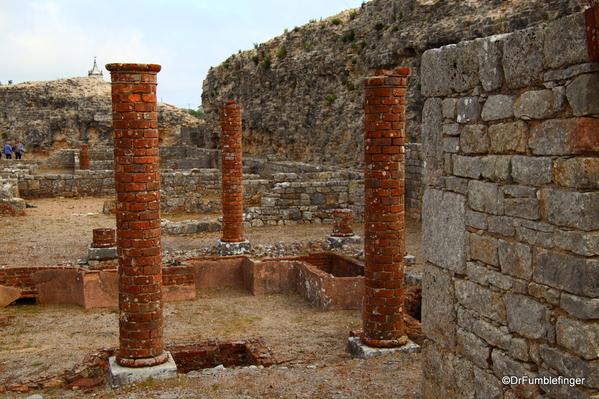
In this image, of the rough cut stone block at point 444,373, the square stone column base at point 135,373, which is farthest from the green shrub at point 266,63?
the rough cut stone block at point 444,373

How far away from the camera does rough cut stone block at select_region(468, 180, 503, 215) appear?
13.0 feet

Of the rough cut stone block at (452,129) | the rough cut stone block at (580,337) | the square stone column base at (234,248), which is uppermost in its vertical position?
the rough cut stone block at (452,129)

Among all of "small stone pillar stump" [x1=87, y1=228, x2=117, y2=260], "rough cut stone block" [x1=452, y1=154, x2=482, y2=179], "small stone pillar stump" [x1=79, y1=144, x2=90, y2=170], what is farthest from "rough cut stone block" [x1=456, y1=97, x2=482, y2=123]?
"small stone pillar stump" [x1=79, y1=144, x2=90, y2=170]

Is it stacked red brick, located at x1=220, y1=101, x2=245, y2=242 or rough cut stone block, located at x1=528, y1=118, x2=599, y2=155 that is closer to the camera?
rough cut stone block, located at x1=528, y1=118, x2=599, y2=155

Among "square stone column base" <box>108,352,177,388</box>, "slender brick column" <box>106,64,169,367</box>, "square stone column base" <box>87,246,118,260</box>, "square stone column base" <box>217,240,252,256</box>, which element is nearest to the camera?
"square stone column base" <box>108,352,177,388</box>

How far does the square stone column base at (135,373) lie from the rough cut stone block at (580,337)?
440 centimetres

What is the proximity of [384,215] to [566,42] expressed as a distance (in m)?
4.09

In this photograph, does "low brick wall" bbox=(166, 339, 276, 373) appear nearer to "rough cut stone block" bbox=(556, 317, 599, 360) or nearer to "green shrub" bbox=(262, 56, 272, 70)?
"rough cut stone block" bbox=(556, 317, 599, 360)

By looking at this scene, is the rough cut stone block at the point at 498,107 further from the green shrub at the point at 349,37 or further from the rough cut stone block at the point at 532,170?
the green shrub at the point at 349,37

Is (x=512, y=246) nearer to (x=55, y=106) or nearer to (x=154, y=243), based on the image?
(x=154, y=243)

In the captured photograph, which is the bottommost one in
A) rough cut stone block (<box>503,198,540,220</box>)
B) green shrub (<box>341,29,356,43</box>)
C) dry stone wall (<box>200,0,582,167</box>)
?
rough cut stone block (<box>503,198,540,220</box>)

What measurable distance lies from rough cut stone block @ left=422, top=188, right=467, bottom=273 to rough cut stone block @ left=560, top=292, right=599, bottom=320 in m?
1.01

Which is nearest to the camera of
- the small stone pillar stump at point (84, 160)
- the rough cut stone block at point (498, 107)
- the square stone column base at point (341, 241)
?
the rough cut stone block at point (498, 107)

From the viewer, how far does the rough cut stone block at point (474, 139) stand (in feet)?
13.5
